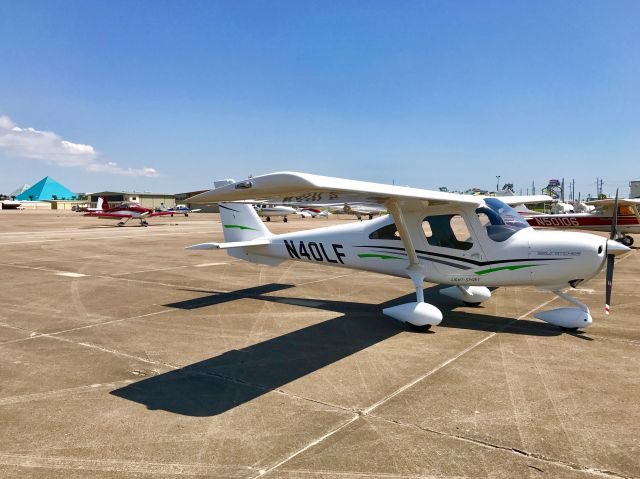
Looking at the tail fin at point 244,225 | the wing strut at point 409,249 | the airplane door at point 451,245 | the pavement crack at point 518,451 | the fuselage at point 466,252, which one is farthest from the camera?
the tail fin at point 244,225

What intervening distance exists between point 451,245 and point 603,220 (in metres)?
21.8

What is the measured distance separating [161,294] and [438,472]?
27.6ft

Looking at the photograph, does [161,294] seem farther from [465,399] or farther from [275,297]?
[465,399]

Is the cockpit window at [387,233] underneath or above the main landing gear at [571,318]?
above

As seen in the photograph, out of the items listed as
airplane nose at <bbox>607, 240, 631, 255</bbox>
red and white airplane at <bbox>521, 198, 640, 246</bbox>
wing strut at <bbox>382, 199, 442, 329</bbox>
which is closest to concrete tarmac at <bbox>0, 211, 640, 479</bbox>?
wing strut at <bbox>382, 199, 442, 329</bbox>

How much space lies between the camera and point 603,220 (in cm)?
2475

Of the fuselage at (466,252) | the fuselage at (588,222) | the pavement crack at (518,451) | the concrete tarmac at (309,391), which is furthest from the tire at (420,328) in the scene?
the fuselage at (588,222)

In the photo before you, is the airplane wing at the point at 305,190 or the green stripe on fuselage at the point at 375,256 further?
the green stripe on fuselage at the point at 375,256

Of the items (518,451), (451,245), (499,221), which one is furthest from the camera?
(451,245)

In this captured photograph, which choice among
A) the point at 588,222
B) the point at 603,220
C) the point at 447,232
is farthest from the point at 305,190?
the point at 603,220

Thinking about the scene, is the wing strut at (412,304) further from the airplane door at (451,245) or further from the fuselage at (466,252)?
the airplane door at (451,245)

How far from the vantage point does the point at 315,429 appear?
3.92 metres

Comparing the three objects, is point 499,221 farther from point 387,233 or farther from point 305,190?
point 305,190

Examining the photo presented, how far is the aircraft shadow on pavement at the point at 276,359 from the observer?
15.1 ft
